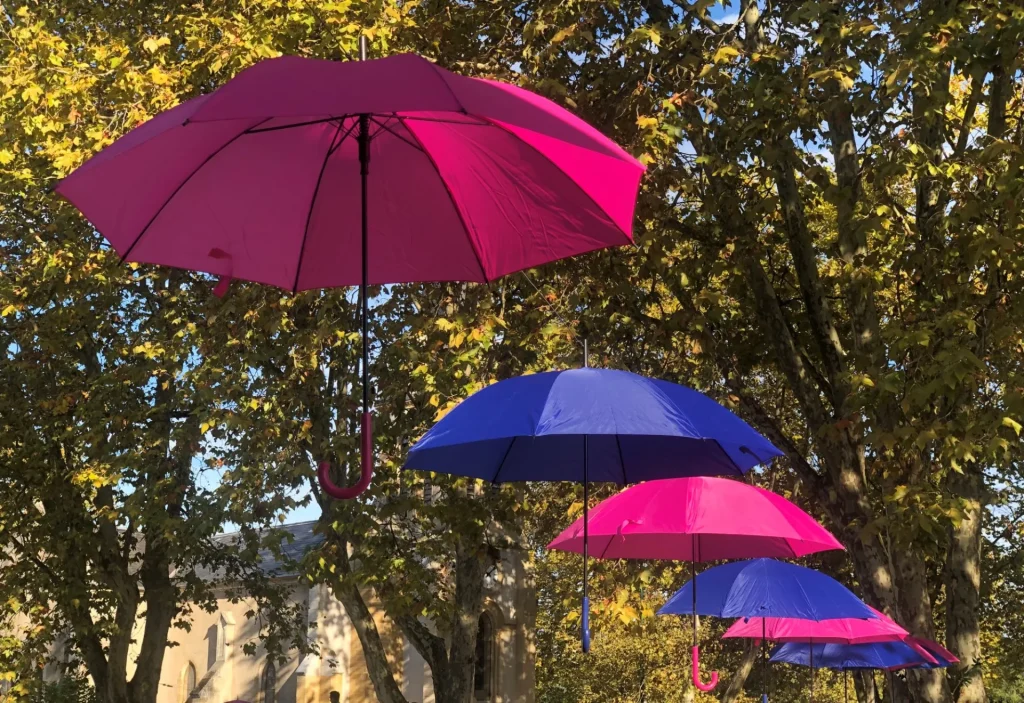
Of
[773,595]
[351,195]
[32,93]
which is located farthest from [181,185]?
[32,93]

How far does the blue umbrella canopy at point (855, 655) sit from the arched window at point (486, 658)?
15.4 metres

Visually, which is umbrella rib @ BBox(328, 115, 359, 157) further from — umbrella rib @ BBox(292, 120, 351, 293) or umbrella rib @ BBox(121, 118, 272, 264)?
umbrella rib @ BBox(121, 118, 272, 264)

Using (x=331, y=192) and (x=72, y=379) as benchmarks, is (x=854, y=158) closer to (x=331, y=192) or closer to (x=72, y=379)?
(x=331, y=192)

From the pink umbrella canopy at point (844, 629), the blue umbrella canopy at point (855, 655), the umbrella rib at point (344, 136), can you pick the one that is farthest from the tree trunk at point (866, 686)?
the umbrella rib at point (344, 136)

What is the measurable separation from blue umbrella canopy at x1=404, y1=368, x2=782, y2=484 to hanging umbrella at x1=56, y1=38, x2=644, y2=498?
105cm

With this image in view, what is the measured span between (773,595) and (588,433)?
404 cm

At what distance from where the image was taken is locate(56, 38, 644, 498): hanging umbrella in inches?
158

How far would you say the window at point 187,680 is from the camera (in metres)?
41.3

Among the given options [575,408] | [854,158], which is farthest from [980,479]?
[575,408]

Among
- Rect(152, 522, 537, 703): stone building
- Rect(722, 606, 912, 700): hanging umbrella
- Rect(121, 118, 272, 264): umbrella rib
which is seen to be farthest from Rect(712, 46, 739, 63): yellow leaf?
Rect(152, 522, 537, 703): stone building

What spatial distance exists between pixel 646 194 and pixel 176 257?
756cm

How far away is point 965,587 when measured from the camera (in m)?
12.4

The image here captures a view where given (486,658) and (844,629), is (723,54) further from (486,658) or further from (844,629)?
(486,658)

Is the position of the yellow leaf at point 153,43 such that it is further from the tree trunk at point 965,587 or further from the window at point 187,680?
the window at point 187,680
